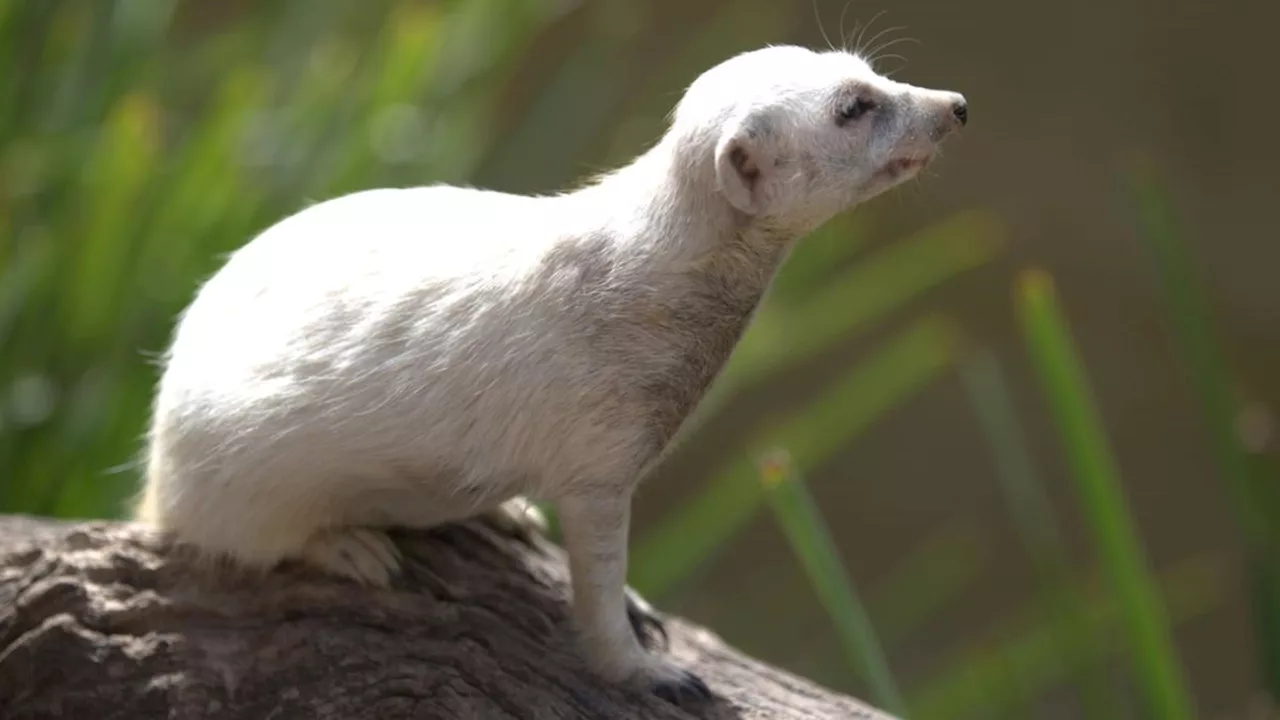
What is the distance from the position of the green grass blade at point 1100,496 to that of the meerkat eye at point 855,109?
0.93 feet

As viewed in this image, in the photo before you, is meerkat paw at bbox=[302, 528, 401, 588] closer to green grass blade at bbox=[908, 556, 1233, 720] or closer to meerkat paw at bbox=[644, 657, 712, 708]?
meerkat paw at bbox=[644, 657, 712, 708]

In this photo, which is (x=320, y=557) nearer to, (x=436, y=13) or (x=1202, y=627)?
(x=436, y=13)

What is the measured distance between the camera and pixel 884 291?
5.98ft

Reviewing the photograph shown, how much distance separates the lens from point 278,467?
916mm

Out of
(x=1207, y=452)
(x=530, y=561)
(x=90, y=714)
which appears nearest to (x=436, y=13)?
(x=530, y=561)

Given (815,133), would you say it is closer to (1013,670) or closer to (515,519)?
(515,519)

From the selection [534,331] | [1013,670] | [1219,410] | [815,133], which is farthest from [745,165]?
[1013,670]

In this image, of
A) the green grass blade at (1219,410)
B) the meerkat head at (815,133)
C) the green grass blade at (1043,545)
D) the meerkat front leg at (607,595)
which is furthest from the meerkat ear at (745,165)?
the green grass blade at (1043,545)

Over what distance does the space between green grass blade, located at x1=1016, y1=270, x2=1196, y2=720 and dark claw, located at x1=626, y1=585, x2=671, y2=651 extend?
0.34 m

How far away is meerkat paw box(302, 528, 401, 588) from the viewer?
0.97 m

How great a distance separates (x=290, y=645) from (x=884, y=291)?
41.6 inches

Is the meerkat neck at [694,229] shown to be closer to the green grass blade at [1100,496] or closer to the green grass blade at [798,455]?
the green grass blade at [1100,496]

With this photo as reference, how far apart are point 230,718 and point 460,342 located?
0.29 metres

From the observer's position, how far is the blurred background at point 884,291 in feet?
4.76
